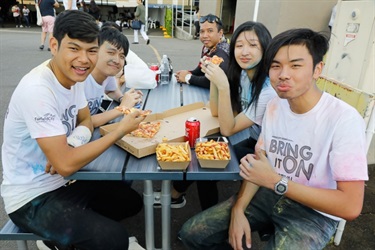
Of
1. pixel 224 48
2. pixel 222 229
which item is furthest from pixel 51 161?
pixel 224 48

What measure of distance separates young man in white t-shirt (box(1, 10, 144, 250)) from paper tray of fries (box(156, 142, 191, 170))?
234 mm

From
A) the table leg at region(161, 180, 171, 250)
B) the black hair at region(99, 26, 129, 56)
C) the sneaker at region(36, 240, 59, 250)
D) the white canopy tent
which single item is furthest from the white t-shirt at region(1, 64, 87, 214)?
the white canopy tent

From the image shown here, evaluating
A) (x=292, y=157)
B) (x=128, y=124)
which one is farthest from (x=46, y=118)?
(x=292, y=157)

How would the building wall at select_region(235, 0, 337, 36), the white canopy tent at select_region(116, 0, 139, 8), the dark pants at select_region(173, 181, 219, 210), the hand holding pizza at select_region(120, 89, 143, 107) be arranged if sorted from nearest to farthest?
the hand holding pizza at select_region(120, 89, 143, 107) → the dark pants at select_region(173, 181, 219, 210) → the building wall at select_region(235, 0, 337, 36) → the white canopy tent at select_region(116, 0, 139, 8)

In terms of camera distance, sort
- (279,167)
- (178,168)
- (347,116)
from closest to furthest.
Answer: (347,116)
(178,168)
(279,167)

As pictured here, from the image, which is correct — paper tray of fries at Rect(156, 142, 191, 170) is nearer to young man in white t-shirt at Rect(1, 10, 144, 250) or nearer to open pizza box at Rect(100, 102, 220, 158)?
open pizza box at Rect(100, 102, 220, 158)

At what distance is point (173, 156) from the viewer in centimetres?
167

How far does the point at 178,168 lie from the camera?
167 cm

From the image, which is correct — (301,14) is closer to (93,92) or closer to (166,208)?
(93,92)

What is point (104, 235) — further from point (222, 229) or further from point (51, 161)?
point (222, 229)

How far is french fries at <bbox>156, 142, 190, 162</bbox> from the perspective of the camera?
1.66 meters

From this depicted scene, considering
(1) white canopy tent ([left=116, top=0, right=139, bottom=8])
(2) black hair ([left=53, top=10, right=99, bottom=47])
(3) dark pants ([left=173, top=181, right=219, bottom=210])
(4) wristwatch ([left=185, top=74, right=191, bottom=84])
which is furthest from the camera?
(1) white canopy tent ([left=116, top=0, right=139, bottom=8])

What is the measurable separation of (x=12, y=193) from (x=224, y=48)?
2577mm

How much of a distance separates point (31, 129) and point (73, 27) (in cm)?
62
